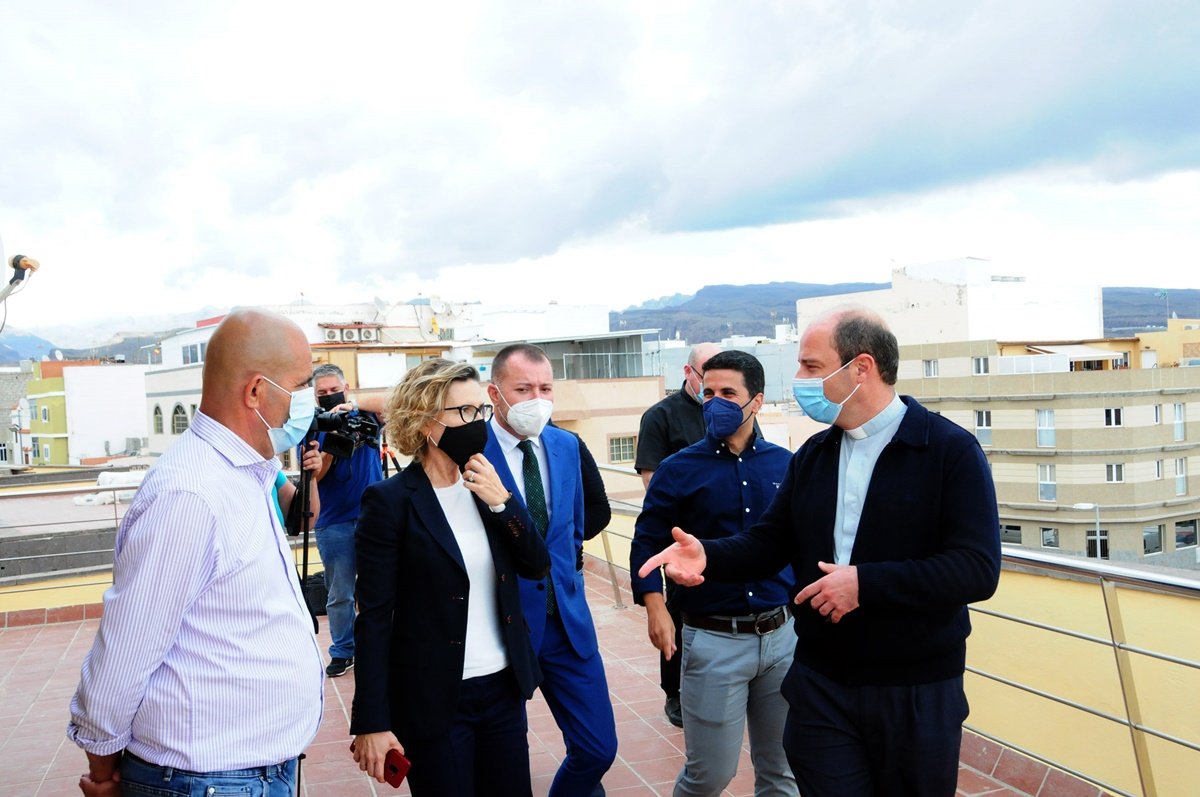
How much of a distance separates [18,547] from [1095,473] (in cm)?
3970

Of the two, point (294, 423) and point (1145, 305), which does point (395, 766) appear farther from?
point (1145, 305)

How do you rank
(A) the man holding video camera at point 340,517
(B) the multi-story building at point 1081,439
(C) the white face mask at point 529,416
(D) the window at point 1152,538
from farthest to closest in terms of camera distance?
1. (D) the window at point 1152,538
2. (B) the multi-story building at point 1081,439
3. (A) the man holding video camera at point 340,517
4. (C) the white face mask at point 529,416

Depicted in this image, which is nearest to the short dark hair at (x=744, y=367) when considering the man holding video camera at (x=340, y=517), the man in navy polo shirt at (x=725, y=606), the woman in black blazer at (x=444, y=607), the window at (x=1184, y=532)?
the man in navy polo shirt at (x=725, y=606)

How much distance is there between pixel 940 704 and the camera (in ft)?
7.51

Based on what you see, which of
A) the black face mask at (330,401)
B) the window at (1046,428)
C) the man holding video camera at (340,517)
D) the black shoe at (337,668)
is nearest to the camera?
the black face mask at (330,401)

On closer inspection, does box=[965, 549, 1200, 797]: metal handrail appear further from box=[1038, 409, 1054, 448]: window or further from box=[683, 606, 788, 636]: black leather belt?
box=[1038, 409, 1054, 448]: window

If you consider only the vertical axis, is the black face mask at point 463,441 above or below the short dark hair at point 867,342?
below

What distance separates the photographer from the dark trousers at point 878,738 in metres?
2.27

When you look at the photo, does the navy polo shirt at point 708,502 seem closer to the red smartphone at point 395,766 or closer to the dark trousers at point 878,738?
the dark trousers at point 878,738

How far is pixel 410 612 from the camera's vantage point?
8.77ft

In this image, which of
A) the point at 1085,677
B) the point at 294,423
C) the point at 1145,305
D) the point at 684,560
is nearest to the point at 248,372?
the point at 294,423

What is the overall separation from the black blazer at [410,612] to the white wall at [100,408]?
5711 centimetres

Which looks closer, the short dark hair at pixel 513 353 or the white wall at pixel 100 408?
the short dark hair at pixel 513 353

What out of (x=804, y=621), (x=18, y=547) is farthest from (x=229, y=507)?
(x=18, y=547)
